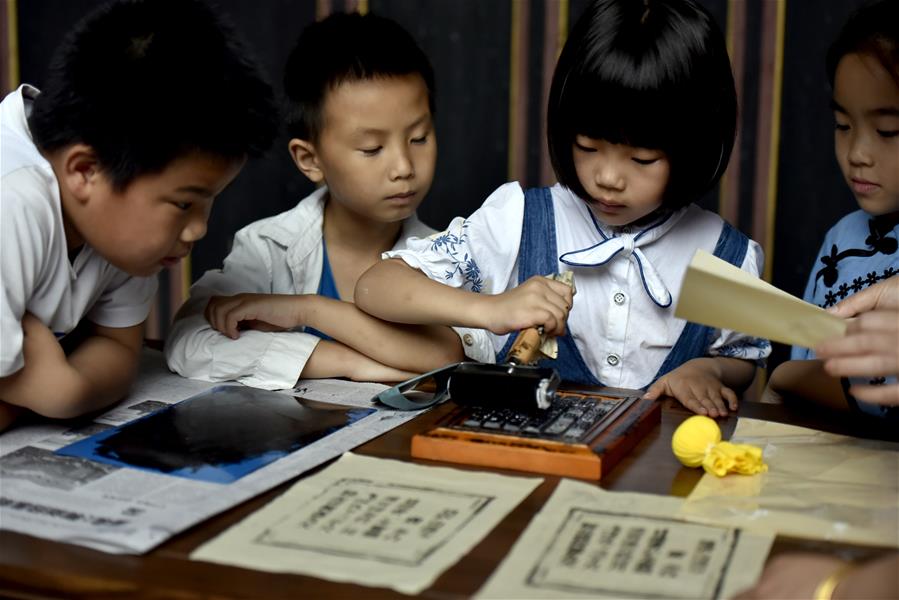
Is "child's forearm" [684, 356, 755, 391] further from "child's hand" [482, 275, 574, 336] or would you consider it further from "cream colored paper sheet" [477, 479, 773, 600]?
"cream colored paper sheet" [477, 479, 773, 600]

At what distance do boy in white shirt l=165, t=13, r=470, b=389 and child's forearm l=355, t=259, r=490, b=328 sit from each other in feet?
0.12

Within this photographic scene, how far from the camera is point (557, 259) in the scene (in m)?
1.54

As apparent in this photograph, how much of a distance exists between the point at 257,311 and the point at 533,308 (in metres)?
0.47

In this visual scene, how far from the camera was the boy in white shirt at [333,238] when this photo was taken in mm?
1360

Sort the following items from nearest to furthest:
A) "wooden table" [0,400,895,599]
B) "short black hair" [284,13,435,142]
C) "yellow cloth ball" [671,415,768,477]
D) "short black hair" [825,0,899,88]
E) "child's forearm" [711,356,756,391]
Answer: "wooden table" [0,400,895,599]
"yellow cloth ball" [671,415,768,477]
"short black hair" [825,0,899,88]
"child's forearm" [711,356,756,391]
"short black hair" [284,13,435,142]

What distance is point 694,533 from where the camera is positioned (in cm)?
80

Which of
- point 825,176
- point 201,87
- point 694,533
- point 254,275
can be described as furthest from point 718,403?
point 825,176

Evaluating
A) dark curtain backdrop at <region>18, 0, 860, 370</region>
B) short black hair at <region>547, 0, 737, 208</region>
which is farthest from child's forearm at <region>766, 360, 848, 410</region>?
dark curtain backdrop at <region>18, 0, 860, 370</region>

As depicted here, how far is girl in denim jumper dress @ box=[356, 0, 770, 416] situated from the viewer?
1.30 metres

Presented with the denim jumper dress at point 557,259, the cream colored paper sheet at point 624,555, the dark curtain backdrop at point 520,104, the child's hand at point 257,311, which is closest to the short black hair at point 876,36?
the denim jumper dress at point 557,259

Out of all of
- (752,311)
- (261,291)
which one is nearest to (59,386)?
(261,291)

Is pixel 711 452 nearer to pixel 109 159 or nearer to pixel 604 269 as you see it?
pixel 604 269

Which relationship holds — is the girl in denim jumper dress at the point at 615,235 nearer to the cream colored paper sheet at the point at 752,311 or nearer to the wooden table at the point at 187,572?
the cream colored paper sheet at the point at 752,311

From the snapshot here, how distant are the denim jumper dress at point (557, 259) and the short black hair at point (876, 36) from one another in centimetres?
29
